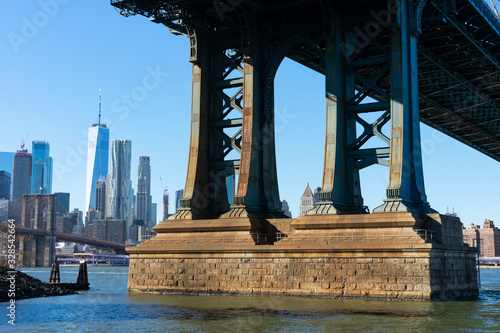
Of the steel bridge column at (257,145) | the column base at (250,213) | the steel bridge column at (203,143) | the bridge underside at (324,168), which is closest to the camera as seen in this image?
the bridge underside at (324,168)

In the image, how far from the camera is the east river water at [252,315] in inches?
1189

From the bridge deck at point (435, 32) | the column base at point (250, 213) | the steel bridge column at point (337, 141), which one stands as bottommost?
the column base at point (250, 213)

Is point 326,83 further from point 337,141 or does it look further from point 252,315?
point 252,315

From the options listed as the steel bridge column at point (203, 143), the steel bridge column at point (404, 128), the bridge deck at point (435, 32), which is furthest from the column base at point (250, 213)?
the bridge deck at point (435, 32)

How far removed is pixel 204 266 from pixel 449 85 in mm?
41513

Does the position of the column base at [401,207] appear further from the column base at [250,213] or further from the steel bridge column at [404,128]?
the column base at [250,213]

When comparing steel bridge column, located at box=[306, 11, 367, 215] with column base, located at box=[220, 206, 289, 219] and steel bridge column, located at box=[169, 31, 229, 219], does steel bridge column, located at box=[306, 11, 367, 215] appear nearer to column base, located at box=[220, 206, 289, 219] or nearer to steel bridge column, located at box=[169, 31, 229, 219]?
column base, located at box=[220, 206, 289, 219]

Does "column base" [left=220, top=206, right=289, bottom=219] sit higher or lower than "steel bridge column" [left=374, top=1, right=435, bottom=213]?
lower

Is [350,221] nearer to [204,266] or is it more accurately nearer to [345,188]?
[345,188]

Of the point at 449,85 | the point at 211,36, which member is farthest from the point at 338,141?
the point at 449,85

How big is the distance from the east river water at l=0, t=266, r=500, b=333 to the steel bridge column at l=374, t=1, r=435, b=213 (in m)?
6.96

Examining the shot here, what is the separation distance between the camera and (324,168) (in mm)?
46250

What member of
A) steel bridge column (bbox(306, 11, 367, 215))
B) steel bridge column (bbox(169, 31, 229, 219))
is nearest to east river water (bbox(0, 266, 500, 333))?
steel bridge column (bbox(306, 11, 367, 215))

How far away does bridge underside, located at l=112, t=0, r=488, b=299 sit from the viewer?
136 feet
